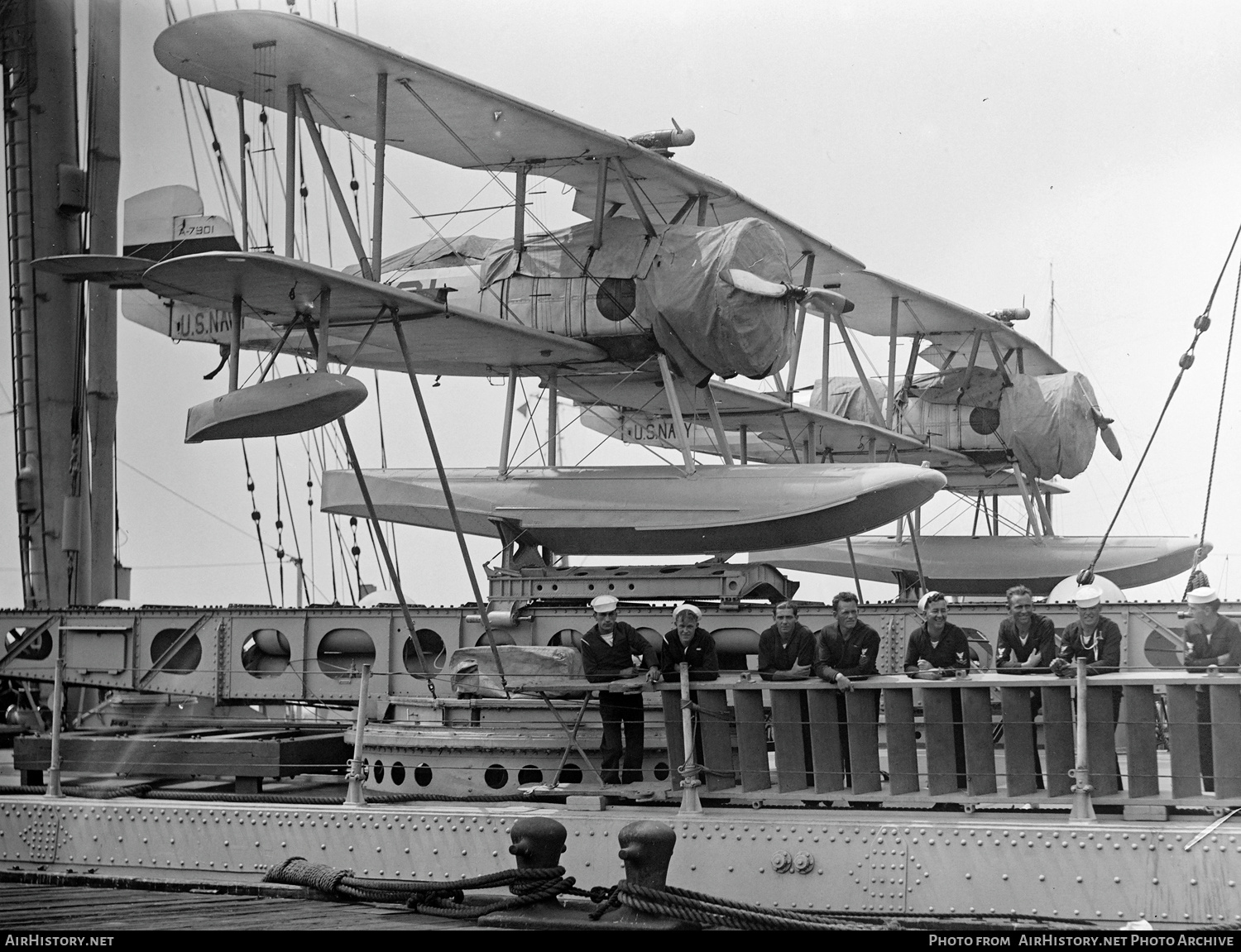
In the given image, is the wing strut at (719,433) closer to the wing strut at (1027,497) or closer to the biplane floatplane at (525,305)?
the biplane floatplane at (525,305)

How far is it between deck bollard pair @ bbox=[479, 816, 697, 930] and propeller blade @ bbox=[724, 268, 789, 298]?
952cm

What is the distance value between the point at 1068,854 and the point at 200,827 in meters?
7.24

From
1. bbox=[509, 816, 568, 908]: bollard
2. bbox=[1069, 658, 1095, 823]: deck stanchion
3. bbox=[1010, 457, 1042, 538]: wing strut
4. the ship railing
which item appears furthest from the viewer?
bbox=[1010, 457, 1042, 538]: wing strut

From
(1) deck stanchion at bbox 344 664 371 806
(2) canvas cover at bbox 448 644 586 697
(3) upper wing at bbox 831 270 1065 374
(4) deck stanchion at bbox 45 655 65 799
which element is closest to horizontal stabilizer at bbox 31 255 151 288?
(4) deck stanchion at bbox 45 655 65 799

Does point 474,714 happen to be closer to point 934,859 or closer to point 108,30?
point 934,859

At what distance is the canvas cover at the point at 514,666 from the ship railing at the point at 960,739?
216 centimetres

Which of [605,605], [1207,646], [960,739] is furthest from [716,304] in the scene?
[1207,646]

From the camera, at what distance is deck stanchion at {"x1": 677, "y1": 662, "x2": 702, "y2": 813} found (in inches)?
435

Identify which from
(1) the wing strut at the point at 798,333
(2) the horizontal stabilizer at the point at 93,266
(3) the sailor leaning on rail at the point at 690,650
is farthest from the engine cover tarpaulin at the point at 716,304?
(3) the sailor leaning on rail at the point at 690,650

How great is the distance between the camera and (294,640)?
61.7ft

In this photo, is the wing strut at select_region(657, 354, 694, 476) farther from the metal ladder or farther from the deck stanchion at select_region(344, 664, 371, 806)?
the metal ladder

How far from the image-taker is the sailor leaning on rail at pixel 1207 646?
→ 10398 millimetres

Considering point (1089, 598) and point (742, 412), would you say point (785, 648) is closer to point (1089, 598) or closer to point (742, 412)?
point (1089, 598)
